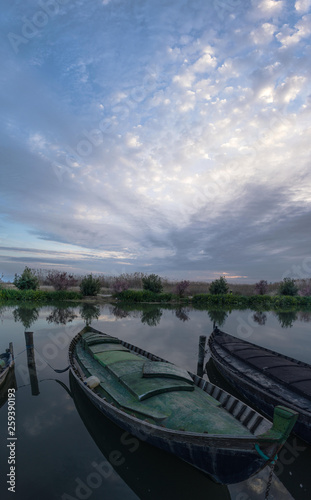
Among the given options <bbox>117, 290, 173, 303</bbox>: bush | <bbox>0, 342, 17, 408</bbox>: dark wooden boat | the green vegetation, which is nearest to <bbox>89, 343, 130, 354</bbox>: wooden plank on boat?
<bbox>0, 342, 17, 408</bbox>: dark wooden boat

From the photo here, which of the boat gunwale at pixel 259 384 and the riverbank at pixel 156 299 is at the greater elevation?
the riverbank at pixel 156 299

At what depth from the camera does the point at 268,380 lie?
36.0 feet

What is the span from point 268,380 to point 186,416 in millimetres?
5890

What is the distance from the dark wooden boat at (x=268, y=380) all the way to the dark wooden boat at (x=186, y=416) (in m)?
2.51

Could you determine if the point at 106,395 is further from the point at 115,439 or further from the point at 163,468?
the point at 163,468

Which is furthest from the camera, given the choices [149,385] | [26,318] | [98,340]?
[26,318]

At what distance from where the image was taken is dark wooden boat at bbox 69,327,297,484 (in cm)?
543

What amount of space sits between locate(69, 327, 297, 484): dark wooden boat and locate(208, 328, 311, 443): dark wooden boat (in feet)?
8.22

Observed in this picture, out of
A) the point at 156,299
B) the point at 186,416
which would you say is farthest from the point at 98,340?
the point at 156,299

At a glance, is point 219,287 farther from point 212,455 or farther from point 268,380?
point 212,455

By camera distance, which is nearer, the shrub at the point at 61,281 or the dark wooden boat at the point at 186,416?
the dark wooden boat at the point at 186,416

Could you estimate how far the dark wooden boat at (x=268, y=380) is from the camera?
28.5 ft

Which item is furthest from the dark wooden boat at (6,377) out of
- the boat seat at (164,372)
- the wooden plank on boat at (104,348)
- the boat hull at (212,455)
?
the boat hull at (212,455)

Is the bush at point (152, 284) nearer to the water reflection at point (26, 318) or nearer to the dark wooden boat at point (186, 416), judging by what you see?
the water reflection at point (26, 318)
